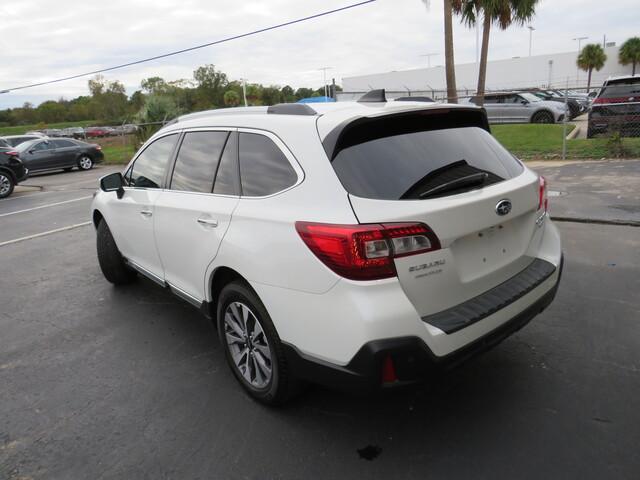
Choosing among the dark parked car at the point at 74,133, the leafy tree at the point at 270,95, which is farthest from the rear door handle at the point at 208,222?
the leafy tree at the point at 270,95

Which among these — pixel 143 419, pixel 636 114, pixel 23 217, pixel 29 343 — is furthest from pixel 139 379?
pixel 636 114

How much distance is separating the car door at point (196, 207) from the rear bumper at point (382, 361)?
0.99 m

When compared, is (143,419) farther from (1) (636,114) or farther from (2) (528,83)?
(2) (528,83)

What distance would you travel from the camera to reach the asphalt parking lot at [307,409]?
2398 mm

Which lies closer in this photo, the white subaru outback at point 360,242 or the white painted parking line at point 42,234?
the white subaru outback at point 360,242

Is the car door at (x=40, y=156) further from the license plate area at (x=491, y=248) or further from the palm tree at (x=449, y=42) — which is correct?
the license plate area at (x=491, y=248)

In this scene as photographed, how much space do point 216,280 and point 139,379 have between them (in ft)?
3.21

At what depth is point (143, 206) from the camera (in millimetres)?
3963

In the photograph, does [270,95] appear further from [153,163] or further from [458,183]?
[458,183]

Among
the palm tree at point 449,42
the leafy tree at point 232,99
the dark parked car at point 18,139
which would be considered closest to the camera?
the palm tree at point 449,42

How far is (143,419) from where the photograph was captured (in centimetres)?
289

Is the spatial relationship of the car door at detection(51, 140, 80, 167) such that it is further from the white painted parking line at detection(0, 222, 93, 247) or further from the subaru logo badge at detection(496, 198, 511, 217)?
the subaru logo badge at detection(496, 198, 511, 217)

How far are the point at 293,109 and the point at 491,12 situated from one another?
17.6 metres

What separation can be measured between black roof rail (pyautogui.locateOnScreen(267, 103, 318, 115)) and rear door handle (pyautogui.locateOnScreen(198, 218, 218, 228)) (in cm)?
76
